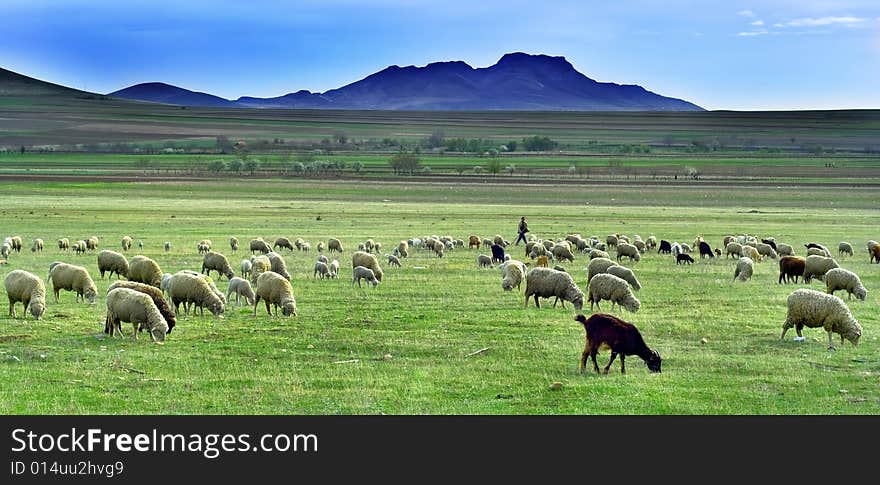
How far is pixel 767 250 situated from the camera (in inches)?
1342

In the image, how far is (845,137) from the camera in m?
186

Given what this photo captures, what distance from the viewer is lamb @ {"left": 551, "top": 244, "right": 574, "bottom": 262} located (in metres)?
31.9

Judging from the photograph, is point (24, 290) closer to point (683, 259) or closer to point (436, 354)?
point (436, 354)

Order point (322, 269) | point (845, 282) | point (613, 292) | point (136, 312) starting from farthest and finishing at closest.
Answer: point (322, 269)
point (845, 282)
point (613, 292)
point (136, 312)

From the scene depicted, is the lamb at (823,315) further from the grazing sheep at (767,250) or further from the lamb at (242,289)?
the grazing sheep at (767,250)

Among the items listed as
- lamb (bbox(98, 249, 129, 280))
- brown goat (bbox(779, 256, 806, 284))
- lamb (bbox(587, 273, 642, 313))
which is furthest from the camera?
brown goat (bbox(779, 256, 806, 284))

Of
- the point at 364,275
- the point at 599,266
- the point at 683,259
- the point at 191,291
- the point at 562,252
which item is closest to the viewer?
the point at 191,291

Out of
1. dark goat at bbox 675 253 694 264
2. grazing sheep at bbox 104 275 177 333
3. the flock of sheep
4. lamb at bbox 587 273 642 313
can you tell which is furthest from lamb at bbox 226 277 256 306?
dark goat at bbox 675 253 694 264

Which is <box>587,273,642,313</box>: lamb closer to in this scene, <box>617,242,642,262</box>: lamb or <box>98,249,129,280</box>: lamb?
<box>617,242,642,262</box>: lamb

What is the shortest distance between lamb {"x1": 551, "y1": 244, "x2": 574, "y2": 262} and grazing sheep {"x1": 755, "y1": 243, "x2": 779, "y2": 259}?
7.96 meters

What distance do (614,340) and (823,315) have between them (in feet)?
16.7

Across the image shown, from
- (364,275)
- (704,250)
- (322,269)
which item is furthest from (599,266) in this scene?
(704,250)

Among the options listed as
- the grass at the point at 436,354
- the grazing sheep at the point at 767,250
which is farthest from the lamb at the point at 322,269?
the grazing sheep at the point at 767,250

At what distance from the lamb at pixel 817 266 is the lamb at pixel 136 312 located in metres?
18.3
